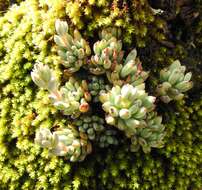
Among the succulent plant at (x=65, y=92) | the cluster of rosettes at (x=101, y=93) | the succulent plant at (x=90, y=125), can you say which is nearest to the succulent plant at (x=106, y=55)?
the cluster of rosettes at (x=101, y=93)

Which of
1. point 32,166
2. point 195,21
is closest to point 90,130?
point 32,166

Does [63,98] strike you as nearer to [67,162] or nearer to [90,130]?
[90,130]

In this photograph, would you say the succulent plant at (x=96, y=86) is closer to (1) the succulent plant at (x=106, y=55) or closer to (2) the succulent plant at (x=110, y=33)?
(1) the succulent plant at (x=106, y=55)

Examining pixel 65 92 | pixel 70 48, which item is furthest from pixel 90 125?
pixel 70 48

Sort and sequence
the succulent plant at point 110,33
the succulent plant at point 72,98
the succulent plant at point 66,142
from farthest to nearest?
the succulent plant at point 110,33 → the succulent plant at point 72,98 → the succulent plant at point 66,142

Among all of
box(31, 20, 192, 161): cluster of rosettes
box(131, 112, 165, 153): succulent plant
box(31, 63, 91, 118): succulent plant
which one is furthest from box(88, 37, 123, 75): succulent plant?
box(131, 112, 165, 153): succulent plant

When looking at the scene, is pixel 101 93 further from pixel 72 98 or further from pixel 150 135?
pixel 150 135

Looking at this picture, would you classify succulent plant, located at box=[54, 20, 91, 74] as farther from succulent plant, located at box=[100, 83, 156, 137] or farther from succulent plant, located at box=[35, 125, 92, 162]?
succulent plant, located at box=[35, 125, 92, 162]
